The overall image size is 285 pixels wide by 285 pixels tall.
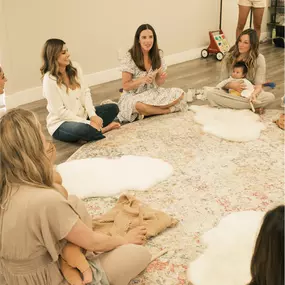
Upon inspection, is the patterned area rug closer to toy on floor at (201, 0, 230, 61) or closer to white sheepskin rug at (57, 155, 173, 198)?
white sheepskin rug at (57, 155, 173, 198)

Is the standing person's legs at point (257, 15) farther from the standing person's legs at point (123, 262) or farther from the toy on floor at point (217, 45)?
the standing person's legs at point (123, 262)

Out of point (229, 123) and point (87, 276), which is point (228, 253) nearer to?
point (87, 276)

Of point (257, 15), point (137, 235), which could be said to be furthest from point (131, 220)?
point (257, 15)

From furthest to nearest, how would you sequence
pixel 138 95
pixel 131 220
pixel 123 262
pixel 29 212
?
pixel 138 95
pixel 131 220
pixel 123 262
pixel 29 212

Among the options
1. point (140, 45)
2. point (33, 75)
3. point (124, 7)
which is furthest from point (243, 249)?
point (124, 7)

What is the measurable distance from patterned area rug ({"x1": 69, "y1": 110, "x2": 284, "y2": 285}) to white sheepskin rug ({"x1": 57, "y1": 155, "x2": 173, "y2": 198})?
6 centimetres

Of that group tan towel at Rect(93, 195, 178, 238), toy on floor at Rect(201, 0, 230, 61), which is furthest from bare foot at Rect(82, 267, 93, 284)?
toy on floor at Rect(201, 0, 230, 61)

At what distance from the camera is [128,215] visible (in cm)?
191

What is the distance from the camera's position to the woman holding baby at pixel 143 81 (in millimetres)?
3152

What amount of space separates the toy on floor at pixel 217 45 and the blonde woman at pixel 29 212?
4231 mm

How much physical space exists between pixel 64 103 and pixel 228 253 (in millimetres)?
1575

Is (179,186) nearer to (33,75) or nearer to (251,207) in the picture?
(251,207)

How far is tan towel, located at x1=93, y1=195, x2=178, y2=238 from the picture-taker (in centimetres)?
182

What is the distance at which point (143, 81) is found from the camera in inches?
124
